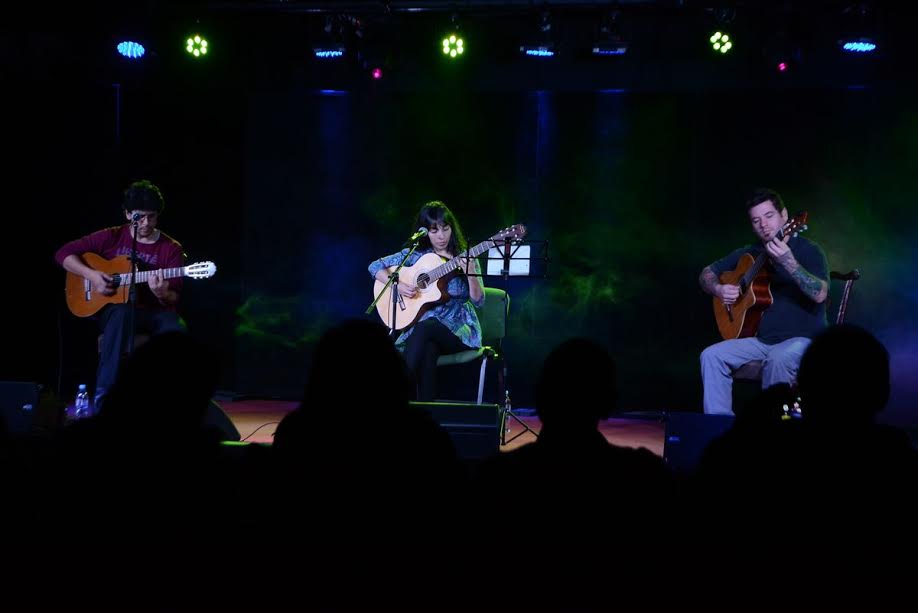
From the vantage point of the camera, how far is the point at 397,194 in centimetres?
726

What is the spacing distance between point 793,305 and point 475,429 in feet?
7.93

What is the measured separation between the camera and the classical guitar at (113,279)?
562 cm

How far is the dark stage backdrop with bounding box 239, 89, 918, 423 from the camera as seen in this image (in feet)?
21.9

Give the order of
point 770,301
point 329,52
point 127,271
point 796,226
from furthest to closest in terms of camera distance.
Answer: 1. point 329,52
2. point 127,271
3. point 770,301
4. point 796,226

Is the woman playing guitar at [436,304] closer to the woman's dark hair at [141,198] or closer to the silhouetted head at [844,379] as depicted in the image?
the woman's dark hair at [141,198]

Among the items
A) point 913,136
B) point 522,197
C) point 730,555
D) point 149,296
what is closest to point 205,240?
point 149,296

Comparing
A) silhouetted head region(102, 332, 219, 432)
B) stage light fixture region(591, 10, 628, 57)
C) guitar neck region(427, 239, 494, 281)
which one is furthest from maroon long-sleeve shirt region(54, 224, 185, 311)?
silhouetted head region(102, 332, 219, 432)

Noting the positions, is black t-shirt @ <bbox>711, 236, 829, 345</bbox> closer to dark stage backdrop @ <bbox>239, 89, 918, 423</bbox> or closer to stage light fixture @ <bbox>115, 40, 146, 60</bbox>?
dark stage backdrop @ <bbox>239, 89, 918, 423</bbox>

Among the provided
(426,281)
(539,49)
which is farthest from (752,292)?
(539,49)

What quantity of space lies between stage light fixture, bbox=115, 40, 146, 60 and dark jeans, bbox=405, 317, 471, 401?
365 cm

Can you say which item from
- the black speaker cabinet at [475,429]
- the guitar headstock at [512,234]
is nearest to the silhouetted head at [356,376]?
the black speaker cabinet at [475,429]

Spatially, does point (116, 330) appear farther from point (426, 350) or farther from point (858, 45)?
point (858, 45)

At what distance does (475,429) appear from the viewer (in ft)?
11.9

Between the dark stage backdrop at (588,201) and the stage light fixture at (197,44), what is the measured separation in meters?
0.62
